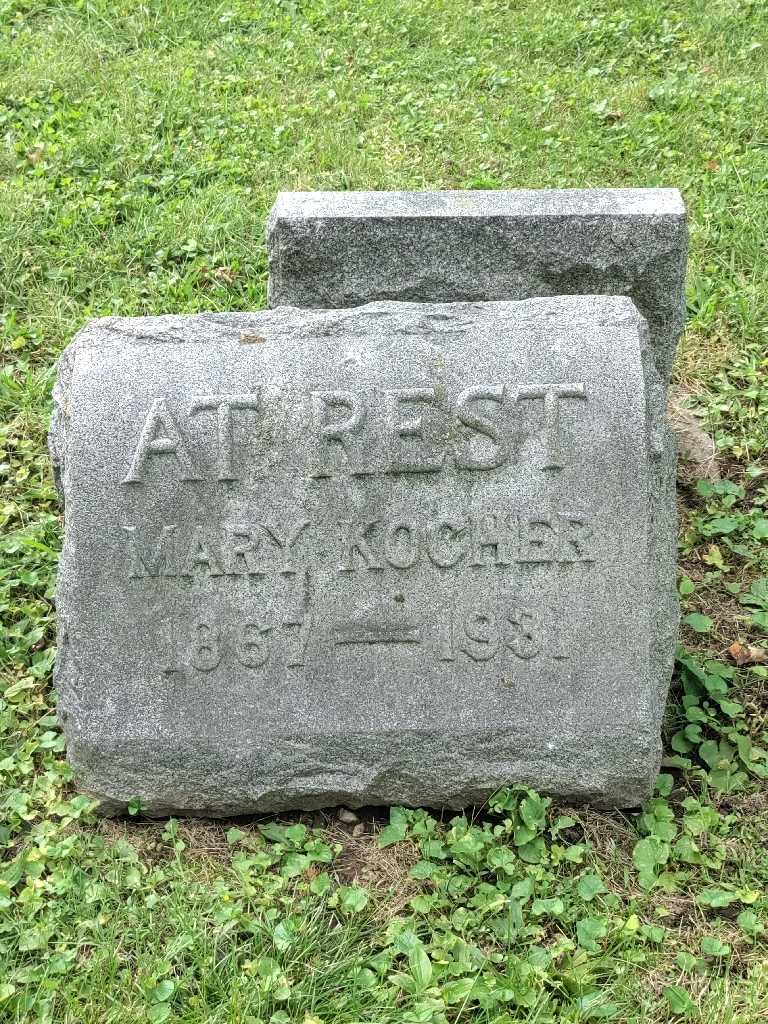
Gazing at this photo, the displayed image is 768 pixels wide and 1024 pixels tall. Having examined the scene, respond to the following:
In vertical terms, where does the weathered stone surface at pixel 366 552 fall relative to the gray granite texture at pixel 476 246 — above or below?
below

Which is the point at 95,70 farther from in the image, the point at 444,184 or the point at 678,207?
the point at 678,207

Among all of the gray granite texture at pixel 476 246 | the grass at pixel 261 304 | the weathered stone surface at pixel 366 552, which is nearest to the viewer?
the grass at pixel 261 304

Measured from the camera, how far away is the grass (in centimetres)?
228

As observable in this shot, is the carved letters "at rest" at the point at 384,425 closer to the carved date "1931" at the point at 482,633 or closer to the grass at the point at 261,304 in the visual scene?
the carved date "1931" at the point at 482,633

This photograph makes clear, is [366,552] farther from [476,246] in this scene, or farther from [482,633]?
[476,246]

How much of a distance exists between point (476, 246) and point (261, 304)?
1640 millimetres

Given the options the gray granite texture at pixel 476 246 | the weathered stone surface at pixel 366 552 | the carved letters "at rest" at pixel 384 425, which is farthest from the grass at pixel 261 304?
the gray granite texture at pixel 476 246

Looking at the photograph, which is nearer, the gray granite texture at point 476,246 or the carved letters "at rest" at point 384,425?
the carved letters "at rest" at point 384,425

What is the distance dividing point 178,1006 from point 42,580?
1.53m

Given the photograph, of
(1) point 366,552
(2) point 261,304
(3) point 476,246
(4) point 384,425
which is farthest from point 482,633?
(2) point 261,304

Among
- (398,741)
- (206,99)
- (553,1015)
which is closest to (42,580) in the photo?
(398,741)

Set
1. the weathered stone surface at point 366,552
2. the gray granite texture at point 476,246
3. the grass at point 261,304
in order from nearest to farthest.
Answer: the grass at point 261,304, the weathered stone surface at point 366,552, the gray granite texture at point 476,246

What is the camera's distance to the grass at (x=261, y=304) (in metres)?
2.28

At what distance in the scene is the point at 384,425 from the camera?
8.13 feet
